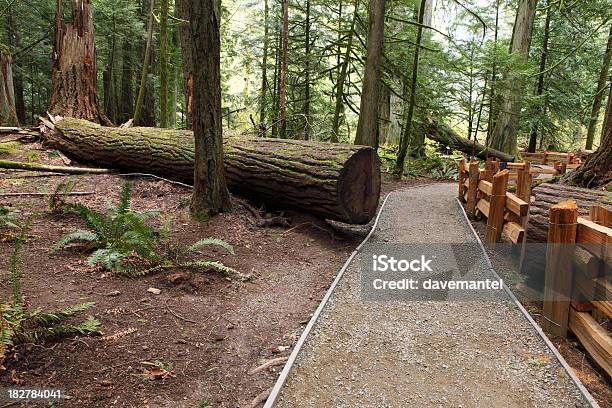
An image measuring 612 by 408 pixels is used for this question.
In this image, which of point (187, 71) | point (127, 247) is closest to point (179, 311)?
point (127, 247)

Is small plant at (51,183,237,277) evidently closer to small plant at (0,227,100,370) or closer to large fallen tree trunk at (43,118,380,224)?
small plant at (0,227,100,370)

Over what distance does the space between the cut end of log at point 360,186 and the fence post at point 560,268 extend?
3024mm

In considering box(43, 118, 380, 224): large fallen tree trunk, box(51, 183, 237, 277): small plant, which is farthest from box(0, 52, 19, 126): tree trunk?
box(51, 183, 237, 277): small plant

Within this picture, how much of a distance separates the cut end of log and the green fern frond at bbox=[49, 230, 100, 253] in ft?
11.2

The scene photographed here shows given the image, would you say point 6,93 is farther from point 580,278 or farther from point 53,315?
point 580,278

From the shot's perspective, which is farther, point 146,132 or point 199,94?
point 146,132

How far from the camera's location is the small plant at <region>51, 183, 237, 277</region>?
4.35m

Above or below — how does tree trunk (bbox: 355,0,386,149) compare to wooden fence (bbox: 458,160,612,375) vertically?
above

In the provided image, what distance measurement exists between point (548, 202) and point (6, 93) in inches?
506

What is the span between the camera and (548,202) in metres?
5.38

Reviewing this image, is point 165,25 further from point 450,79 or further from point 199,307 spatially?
point 450,79

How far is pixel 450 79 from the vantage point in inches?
524

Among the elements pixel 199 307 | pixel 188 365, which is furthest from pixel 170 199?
pixel 188 365

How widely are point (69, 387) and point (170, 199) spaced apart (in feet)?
15.5
